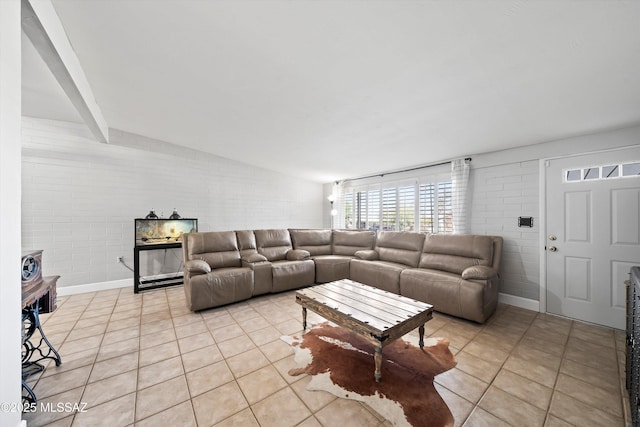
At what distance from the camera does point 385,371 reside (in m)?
1.88

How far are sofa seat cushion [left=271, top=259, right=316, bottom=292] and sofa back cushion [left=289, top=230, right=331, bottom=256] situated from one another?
0.71m

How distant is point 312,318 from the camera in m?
2.84

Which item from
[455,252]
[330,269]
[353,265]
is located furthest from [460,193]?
[330,269]

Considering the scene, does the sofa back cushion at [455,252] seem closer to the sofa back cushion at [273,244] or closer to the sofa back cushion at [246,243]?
the sofa back cushion at [273,244]

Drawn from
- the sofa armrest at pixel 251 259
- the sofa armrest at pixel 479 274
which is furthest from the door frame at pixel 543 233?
the sofa armrest at pixel 251 259

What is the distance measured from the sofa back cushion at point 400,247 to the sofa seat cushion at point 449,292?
0.55 meters

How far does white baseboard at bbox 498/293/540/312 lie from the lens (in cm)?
308

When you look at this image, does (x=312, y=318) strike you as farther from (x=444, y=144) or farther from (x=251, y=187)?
(x=251, y=187)

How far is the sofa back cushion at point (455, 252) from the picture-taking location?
316 cm

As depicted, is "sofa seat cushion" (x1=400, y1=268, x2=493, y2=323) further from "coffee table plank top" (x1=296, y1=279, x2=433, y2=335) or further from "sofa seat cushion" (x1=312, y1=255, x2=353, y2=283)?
"sofa seat cushion" (x1=312, y1=255, x2=353, y2=283)

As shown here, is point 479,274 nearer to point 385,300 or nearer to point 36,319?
point 385,300

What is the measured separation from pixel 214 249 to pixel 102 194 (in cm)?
221

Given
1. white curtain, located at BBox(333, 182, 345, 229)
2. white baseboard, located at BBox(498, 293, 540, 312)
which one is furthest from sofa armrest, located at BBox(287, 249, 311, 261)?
white baseboard, located at BBox(498, 293, 540, 312)

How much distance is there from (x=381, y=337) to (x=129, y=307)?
11.3ft
